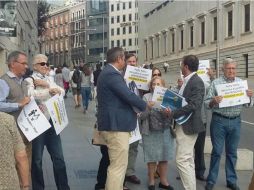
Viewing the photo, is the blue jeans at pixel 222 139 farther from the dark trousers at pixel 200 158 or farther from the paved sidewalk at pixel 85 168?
the dark trousers at pixel 200 158

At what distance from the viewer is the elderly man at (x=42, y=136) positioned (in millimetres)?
6641

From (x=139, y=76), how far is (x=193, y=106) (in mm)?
1104

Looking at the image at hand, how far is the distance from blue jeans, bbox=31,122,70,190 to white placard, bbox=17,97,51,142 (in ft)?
1.47

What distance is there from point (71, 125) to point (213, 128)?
8.41 m

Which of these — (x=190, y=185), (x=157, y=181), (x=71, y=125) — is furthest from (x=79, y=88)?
(x=190, y=185)

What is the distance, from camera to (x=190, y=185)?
688 cm

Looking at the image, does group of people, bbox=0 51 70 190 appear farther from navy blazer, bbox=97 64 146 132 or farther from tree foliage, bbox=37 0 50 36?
tree foliage, bbox=37 0 50 36

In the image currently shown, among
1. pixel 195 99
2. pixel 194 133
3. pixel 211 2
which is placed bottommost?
pixel 194 133

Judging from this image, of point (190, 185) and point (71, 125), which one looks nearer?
point (190, 185)

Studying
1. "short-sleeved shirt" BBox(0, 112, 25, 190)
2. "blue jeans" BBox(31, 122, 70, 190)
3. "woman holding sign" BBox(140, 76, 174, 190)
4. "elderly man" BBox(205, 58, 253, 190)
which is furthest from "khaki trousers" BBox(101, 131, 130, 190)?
"short-sleeved shirt" BBox(0, 112, 25, 190)

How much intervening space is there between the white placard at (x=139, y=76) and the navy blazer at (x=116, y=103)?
4.04 ft

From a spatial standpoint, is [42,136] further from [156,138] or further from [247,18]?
[247,18]

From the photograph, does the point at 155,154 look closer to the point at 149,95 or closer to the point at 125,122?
the point at 149,95

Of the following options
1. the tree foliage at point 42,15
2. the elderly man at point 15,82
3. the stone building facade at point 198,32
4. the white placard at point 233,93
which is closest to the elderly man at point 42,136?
the elderly man at point 15,82
